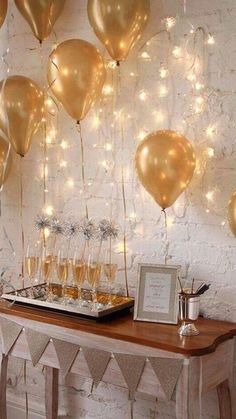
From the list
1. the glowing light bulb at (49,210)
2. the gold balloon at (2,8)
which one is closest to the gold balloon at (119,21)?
the gold balloon at (2,8)

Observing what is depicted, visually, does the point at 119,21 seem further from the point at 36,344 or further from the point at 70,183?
the point at 36,344

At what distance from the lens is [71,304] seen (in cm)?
188

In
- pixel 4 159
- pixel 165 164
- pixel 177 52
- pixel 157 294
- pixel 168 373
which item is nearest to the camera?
pixel 168 373

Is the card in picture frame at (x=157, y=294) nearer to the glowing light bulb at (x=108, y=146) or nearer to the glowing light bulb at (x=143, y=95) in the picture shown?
the glowing light bulb at (x=108, y=146)

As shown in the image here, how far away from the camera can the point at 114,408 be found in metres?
2.13

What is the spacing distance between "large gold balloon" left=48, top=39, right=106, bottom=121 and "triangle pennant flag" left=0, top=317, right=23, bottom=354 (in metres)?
0.77

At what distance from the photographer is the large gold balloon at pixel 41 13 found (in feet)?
6.45

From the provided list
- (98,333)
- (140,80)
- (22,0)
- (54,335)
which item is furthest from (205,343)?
(22,0)

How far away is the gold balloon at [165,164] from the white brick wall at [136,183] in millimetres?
172

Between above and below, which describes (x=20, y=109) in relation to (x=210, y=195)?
above

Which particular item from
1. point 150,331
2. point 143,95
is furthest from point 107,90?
point 150,331

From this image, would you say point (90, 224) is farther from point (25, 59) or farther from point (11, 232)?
point (25, 59)

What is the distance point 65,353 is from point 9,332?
0.27 m

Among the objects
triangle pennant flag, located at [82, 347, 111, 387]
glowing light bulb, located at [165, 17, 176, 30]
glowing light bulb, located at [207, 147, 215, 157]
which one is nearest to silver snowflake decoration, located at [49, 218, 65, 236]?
triangle pennant flag, located at [82, 347, 111, 387]
